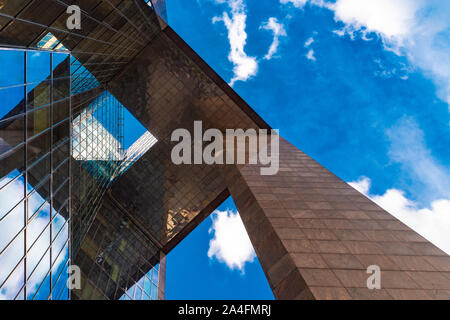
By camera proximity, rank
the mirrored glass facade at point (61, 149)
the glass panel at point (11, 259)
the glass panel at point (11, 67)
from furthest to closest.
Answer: the mirrored glass facade at point (61, 149)
the glass panel at point (11, 259)
the glass panel at point (11, 67)

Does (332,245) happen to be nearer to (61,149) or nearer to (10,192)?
(10,192)

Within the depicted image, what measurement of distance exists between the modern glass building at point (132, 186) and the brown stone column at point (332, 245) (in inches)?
2.1

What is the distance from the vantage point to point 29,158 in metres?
A: 11.0

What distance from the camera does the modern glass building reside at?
348 inches

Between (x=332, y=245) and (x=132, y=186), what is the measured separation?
1100 inches

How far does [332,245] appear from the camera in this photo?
9.30m

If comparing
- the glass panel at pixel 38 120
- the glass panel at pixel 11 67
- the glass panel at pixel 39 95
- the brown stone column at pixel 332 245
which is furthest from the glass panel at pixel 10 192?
the brown stone column at pixel 332 245

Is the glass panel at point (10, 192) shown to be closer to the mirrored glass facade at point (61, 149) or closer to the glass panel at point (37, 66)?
the mirrored glass facade at point (61, 149)

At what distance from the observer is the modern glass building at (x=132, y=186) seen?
8.84 meters

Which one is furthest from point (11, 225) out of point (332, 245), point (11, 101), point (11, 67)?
point (332, 245)

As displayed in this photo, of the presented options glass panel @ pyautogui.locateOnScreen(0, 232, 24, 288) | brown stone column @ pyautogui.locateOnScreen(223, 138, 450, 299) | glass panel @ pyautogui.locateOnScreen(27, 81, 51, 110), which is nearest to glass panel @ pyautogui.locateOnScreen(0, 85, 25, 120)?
glass panel @ pyautogui.locateOnScreen(27, 81, 51, 110)
